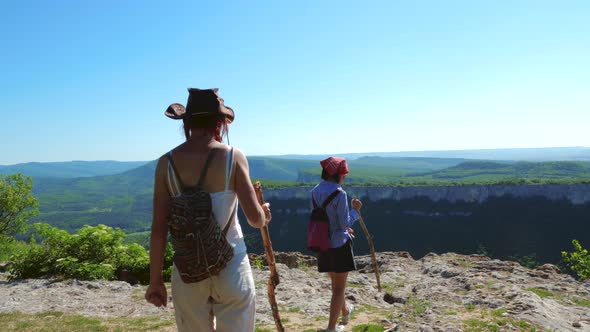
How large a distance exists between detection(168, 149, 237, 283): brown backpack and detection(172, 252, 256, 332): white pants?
0.08 meters

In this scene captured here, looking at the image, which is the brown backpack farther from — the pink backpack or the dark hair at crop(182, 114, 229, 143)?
the pink backpack

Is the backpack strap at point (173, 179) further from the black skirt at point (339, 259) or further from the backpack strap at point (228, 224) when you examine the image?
the black skirt at point (339, 259)

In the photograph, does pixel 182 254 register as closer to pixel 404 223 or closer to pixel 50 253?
pixel 50 253

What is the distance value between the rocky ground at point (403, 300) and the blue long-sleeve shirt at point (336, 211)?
2.16 metres

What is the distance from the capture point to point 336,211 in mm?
5535

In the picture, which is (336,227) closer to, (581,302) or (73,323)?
(73,323)

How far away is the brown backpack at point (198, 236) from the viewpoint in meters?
2.70

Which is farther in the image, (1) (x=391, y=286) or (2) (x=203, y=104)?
(1) (x=391, y=286)

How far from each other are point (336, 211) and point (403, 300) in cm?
530

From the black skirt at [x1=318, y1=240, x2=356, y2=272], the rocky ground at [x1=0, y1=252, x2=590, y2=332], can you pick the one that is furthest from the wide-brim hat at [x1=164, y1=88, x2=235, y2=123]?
the rocky ground at [x1=0, y1=252, x2=590, y2=332]

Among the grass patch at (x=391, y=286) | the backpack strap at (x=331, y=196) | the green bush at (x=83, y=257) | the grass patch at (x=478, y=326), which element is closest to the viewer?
the backpack strap at (x=331, y=196)

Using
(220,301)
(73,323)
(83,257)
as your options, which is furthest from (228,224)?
(83,257)

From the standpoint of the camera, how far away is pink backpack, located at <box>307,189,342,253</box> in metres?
5.56

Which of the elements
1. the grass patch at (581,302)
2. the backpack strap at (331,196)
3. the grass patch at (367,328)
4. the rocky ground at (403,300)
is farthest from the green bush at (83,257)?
the grass patch at (581,302)
